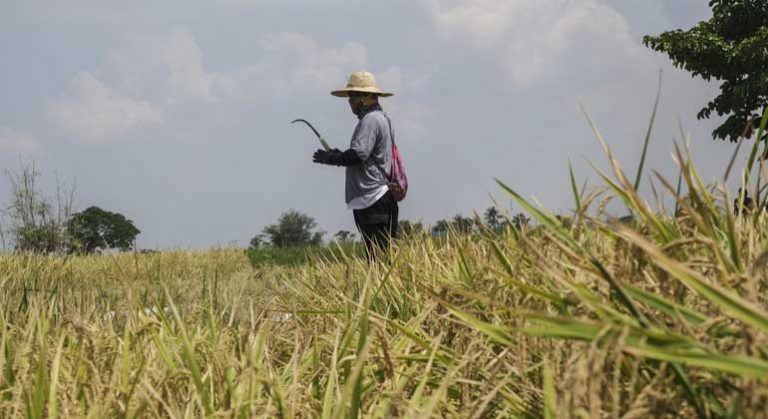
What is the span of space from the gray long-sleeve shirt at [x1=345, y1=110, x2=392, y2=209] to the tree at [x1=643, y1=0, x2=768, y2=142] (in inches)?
755

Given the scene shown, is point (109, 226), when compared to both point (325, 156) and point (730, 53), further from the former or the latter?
point (325, 156)

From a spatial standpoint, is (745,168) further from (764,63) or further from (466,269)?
(764,63)

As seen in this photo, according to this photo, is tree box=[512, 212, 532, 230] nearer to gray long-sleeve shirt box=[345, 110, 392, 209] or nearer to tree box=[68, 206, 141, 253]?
gray long-sleeve shirt box=[345, 110, 392, 209]

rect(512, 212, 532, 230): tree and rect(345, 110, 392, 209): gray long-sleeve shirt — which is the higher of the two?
rect(345, 110, 392, 209): gray long-sleeve shirt

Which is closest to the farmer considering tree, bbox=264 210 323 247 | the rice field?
the rice field

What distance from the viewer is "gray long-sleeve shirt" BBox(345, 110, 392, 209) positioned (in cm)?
760

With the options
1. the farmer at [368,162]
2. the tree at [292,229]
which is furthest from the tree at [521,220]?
the tree at [292,229]

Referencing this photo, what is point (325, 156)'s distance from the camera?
7.79 m

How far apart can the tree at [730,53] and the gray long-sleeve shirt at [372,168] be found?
62.9 ft

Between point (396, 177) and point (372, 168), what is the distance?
32 cm

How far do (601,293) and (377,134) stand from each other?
589cm

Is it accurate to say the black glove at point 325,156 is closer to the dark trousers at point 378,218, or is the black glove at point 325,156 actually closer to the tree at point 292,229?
the dark trousers at point 378,218

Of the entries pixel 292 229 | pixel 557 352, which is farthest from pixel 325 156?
pixel 292 229

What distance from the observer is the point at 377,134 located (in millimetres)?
7648
